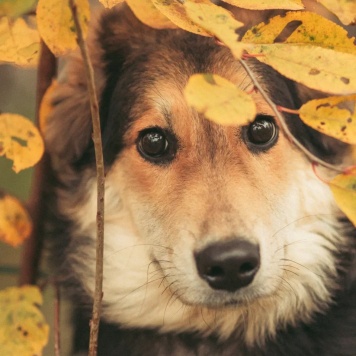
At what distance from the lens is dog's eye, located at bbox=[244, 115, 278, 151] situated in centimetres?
212

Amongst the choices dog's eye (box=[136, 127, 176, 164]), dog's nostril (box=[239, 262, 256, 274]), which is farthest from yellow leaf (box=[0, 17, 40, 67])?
dog's nostril (box=[239, 262, 256, 274])

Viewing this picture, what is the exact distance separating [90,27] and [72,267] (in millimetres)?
901

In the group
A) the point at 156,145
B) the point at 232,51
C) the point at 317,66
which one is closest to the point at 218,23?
the point at 232,51

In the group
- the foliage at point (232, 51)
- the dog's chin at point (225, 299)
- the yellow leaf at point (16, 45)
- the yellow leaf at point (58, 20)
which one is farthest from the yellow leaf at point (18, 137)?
the dog's chin at point (225, 299)

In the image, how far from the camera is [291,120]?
2.26 metres

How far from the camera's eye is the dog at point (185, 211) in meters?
1.99

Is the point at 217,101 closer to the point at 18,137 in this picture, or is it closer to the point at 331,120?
the point at 331,120

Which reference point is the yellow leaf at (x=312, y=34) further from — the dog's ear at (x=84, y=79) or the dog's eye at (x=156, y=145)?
the dog's ear at (x=84, y=79)

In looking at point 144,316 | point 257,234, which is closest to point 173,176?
point 257,234

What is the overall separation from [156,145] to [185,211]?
29cm

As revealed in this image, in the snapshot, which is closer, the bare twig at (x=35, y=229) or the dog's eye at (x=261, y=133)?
the dog's eye at (x=261, y=133)

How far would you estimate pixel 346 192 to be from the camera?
1.27 meters

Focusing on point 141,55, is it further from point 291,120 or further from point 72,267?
point 72,267

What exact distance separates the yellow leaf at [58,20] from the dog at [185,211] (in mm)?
695
